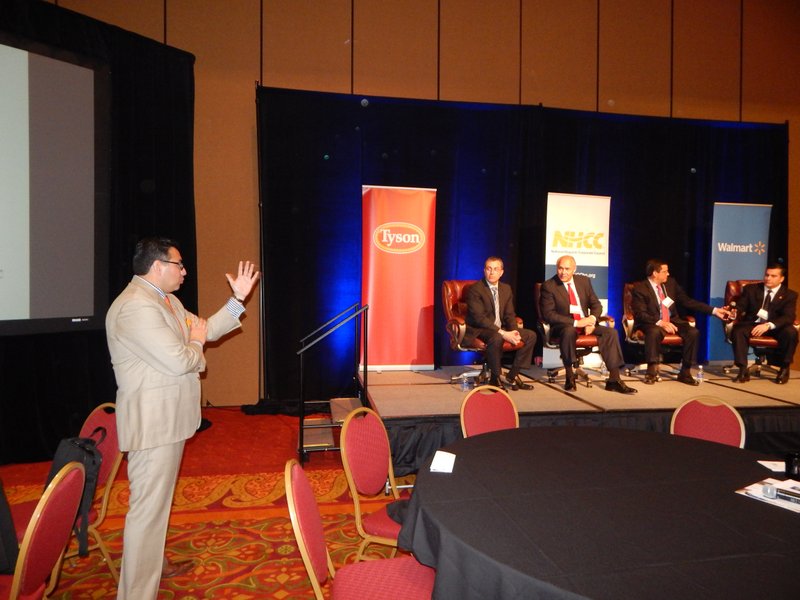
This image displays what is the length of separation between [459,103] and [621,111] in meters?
2.37

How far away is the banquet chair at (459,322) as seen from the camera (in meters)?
4.89

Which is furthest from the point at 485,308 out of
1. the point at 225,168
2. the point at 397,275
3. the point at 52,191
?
the point at 52,191

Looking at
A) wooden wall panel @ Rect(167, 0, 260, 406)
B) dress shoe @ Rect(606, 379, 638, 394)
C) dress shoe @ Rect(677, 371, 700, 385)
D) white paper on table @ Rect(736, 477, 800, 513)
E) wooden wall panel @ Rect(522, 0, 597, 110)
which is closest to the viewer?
white paper on table @ Rect(736, 477, 800, 513)

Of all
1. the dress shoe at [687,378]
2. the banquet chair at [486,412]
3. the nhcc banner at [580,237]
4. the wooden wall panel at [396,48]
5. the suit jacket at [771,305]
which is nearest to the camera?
the banquet chair at [486,412]

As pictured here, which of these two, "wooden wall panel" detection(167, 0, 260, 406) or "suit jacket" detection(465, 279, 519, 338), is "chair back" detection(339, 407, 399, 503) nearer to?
"suit jacket" detection(465, 279, 519, 338)

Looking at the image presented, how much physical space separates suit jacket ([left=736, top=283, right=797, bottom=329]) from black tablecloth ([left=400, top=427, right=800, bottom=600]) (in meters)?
3.94

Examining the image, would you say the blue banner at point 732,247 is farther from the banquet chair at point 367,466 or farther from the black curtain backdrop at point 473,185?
the banquet chair at point 367,466

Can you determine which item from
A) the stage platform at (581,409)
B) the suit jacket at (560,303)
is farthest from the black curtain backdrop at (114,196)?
the suit jacket at (560,303)

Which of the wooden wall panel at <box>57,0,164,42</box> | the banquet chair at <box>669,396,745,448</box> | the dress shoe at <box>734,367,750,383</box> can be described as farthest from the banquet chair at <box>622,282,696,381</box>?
the wooden wall panel at <box>57,0,164,42</box>

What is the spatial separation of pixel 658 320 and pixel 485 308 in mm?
1790

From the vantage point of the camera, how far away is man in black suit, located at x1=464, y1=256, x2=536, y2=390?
187 inches

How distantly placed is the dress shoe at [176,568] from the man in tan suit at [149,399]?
0.51 m

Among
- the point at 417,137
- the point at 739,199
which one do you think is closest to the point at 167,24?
the point at 417,137

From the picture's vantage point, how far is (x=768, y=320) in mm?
5293
